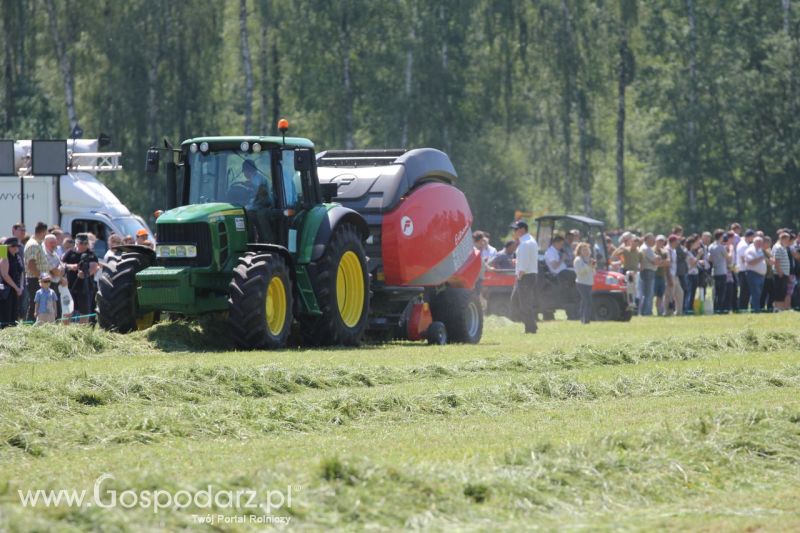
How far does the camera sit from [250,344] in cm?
1759

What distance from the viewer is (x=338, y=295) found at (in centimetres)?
1917

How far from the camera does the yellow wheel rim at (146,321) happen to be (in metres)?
19.0

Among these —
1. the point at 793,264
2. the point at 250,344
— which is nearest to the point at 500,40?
the point at 793,264

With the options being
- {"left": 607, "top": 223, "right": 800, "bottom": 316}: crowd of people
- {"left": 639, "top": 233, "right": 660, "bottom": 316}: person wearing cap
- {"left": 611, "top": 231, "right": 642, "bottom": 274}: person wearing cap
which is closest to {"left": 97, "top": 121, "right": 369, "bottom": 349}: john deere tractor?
{"left": 639, "top": 233, "right": 660, "bottom": 316}: person wearing cap

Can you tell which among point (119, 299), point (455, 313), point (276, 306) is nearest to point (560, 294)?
point (455, 313)

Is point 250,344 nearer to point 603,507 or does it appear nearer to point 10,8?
point 603,507

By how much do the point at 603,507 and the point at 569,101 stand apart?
47.4 metres

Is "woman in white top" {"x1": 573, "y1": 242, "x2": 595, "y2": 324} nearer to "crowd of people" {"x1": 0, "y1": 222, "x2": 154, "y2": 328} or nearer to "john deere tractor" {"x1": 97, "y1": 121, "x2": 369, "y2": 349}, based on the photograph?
"john deere tractor" {"x1": 97, "y1": 121, "x2": 369, "y2": 349}

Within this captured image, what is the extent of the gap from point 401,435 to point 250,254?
786 centimetres

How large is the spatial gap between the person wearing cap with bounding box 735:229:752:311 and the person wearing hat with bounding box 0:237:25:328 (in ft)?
56.7

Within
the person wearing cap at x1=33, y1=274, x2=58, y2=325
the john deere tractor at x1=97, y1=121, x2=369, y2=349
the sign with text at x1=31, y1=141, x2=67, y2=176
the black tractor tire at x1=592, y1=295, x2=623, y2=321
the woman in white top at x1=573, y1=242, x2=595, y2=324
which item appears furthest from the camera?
the black tractor tire at x1=592, y1=295, x2=623, y2=321

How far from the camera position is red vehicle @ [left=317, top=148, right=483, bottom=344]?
2062 centimetres

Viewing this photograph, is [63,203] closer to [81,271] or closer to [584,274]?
[81,271]

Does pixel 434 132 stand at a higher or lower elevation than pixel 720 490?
higher
